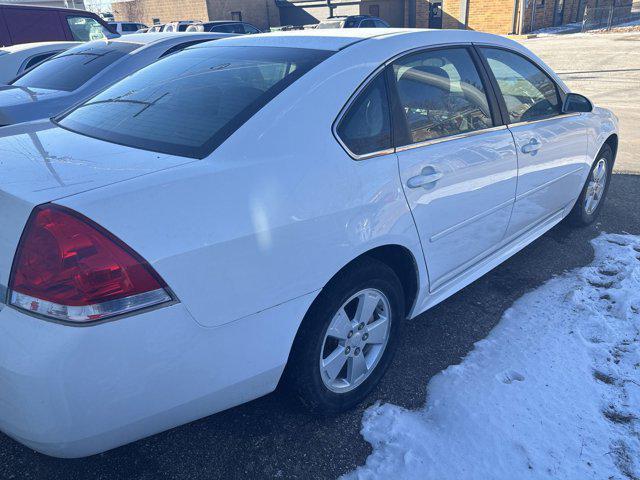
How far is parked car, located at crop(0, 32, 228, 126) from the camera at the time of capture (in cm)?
432

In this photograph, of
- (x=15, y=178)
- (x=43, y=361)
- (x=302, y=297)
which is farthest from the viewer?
(x=302, y=297)

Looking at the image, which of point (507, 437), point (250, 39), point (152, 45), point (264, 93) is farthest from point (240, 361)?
point (152, 45)

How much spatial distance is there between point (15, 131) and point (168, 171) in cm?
121

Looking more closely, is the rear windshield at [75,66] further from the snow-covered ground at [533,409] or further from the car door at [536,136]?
the snow-covered ground at [533,409]

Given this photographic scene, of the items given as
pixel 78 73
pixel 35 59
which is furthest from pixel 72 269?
pixel 35 59

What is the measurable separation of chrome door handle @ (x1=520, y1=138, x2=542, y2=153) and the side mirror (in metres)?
0.61

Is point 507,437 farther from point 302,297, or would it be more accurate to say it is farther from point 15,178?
point 15,178

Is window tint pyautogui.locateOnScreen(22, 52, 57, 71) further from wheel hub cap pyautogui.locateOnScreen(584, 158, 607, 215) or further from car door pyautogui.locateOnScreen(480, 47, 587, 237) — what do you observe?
wheel hub cap pyautogui.locateOnScreen(584, 158, 607, 215)

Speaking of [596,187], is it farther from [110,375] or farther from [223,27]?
[223,27]

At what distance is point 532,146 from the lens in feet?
10.2

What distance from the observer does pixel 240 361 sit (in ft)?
5.85

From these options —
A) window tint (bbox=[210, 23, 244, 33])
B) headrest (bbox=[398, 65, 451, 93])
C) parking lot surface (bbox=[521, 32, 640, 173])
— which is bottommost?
parking lot surface (bbox=[521, 32, 640, 173])

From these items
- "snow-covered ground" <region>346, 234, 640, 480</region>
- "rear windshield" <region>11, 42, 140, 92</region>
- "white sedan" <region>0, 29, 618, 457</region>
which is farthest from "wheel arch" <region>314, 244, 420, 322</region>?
"rear windshield" <region>11, 42, 140, 92</region>

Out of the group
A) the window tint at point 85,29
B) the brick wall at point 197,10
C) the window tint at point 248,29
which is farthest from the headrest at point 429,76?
the brick wall at point 197,10
